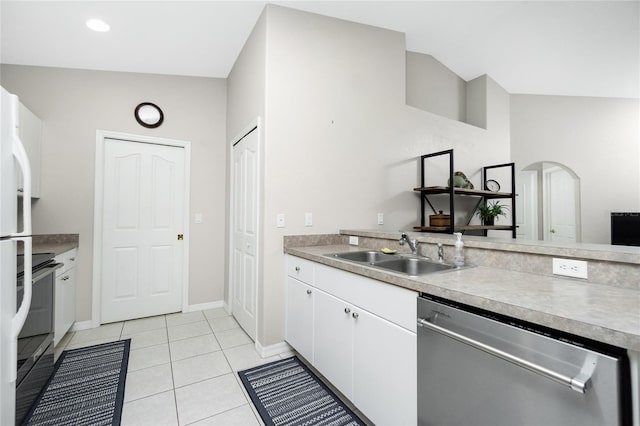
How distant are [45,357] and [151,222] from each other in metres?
1.59

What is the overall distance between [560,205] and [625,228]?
2.93 feet

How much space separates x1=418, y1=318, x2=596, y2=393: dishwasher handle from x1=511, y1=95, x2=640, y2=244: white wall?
475cm

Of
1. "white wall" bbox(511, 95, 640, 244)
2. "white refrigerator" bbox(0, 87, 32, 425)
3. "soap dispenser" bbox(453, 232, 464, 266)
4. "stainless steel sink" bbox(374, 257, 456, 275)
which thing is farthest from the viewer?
"white wall" bbox(511, 95, 640, 244)

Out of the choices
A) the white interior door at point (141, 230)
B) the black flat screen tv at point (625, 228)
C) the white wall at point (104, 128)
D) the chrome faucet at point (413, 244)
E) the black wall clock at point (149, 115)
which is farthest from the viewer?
the black flat screen tv at point (625, 228)

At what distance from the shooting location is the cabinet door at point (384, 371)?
1.26m

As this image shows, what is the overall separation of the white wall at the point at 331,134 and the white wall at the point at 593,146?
2903 mm

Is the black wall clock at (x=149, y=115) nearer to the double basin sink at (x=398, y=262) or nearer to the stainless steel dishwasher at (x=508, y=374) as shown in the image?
the double basin sink at (x=398, y=262)

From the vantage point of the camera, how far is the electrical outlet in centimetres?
121

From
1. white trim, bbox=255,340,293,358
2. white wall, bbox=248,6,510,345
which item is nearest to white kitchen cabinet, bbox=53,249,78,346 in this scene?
white trim, bbox=255,340,293,358

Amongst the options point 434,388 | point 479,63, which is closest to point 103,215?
point 434,388

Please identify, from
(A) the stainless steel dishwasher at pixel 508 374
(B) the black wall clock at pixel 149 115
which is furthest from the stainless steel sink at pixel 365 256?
(B) the black wall clock at pixel 149 115

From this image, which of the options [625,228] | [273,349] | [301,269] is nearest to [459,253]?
[301,269]

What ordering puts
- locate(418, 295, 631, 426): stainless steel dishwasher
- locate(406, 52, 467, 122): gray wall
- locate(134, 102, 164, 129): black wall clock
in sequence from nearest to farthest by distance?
locate(418, 295, 631, 426): stainless steel dishwasher → locate(134, 102, 164, 129): black wall clock → locate(406, 52, 467, 122): gray wall

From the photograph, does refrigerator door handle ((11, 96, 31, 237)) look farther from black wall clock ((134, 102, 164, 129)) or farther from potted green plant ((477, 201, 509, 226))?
potted green plant ((477, 201, 509, 226))
